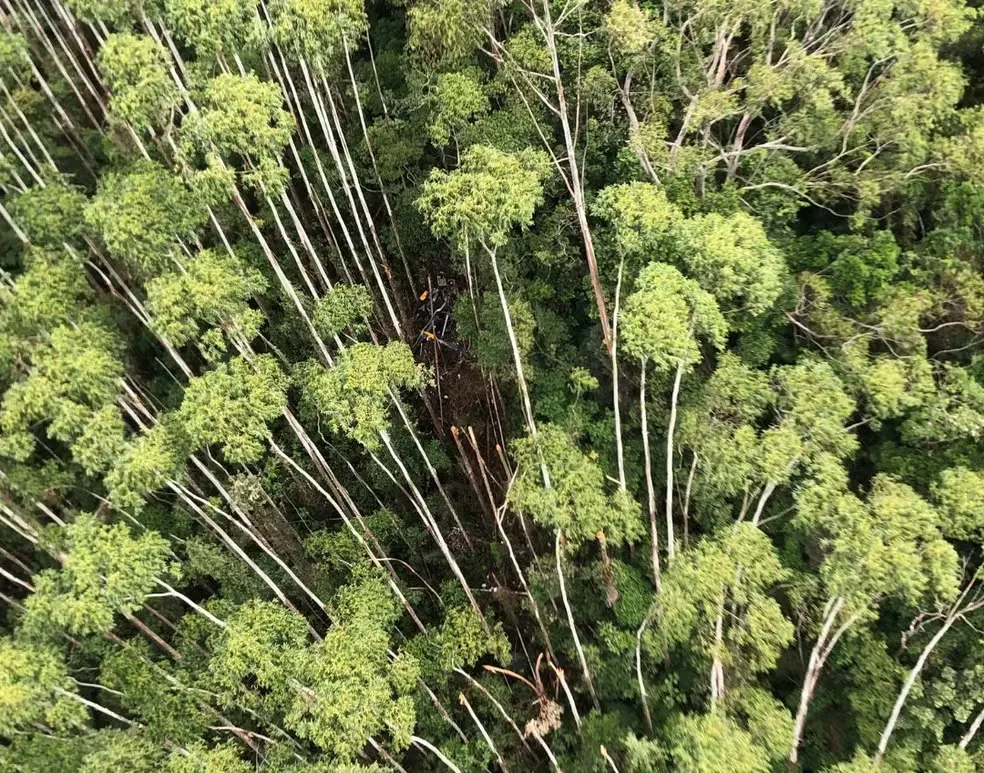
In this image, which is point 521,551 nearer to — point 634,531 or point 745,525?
point 634,531

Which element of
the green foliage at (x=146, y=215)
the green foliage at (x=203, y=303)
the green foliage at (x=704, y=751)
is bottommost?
the green foliage at (x=704, y=751)

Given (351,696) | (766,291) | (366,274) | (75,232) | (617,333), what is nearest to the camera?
(351,696)

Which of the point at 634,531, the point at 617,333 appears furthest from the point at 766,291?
the point at 634,531

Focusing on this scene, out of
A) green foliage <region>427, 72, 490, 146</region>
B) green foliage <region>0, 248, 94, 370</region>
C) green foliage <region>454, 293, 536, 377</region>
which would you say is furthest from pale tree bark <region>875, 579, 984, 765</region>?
green foliage <region>0, 248, 94, 370</region>

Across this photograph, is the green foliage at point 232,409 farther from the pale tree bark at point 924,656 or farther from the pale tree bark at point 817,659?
the pale tree bark at point 924,656

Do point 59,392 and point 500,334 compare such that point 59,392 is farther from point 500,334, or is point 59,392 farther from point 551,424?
point 551,424

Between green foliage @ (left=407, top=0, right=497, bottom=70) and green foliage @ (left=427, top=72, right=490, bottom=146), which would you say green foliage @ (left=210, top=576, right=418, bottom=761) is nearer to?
green foliage @ (left=427, top=72, right=490, bottom=146)

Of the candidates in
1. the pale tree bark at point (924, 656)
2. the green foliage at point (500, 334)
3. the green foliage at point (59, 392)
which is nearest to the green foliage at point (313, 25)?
the green foliage at point (500, 334)
